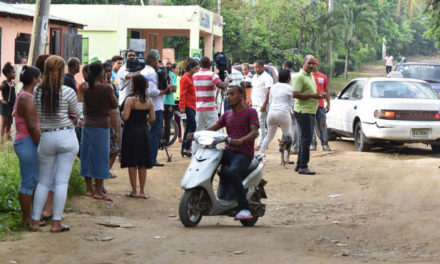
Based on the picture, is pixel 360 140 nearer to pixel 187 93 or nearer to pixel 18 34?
pixel 187 93

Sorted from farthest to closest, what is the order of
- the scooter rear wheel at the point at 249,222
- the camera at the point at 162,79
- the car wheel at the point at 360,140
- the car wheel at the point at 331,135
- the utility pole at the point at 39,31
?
1. the car wheel at the point at 331,135
2. the car wheel at the point at 360,140
3. the camera at the point at 162,79
4. the utility pole at the point at 39,31
5. the scooter rear wheel at the point at 249,222

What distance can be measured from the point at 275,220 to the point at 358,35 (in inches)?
2110

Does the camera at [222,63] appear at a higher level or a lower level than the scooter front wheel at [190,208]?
higher

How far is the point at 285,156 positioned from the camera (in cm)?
1361

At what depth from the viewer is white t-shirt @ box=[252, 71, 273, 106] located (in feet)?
48.8

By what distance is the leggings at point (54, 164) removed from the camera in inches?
283

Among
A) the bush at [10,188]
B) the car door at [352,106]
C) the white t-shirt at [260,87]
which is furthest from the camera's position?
the car door at [352,106]

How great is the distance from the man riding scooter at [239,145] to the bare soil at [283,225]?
402mm

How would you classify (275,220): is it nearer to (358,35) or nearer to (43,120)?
(43,120)

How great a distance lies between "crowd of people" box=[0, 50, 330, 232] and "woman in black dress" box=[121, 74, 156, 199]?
0.04 ft

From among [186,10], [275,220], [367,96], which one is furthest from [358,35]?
[275,220]

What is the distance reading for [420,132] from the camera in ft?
45.8

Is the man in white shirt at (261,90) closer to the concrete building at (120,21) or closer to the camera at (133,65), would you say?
the camera at (133,65)

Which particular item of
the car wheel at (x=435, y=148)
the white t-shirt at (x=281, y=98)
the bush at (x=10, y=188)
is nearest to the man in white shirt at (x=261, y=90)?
the white t-shirt at (x=281, y=98)
